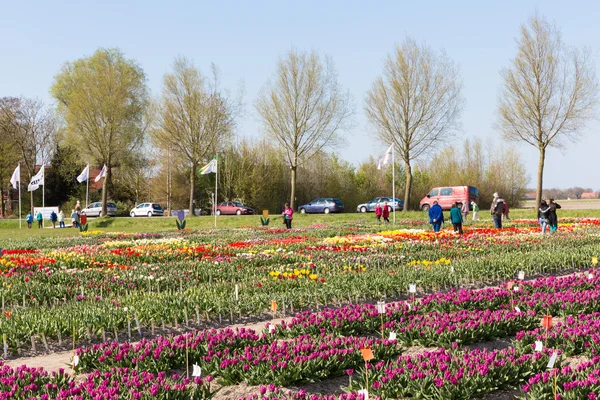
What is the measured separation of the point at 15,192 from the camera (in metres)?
65.7

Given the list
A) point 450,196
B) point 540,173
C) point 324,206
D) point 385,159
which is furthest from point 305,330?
point 324,206

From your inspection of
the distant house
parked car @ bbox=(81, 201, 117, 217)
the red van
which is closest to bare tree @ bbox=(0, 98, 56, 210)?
parked car @ bbox=(81, 201, 117, 217)

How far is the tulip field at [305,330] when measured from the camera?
502 centimetres

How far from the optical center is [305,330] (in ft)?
23.1

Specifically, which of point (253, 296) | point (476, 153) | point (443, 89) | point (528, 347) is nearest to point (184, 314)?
point (253, 296)

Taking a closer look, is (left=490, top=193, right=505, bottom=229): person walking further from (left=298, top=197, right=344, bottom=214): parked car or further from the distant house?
the distant house

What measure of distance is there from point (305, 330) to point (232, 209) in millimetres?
44316

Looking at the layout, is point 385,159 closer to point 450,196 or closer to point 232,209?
point 450,196

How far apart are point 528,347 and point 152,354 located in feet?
12.4

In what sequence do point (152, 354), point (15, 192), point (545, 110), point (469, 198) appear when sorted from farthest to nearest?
point (15, 192) < point (469, 198) < point (545, 110) < point (152, 354)

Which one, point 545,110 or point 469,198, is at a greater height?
point 545,110

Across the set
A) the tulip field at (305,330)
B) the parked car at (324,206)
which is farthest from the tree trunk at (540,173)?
the tulip field at (305,330)

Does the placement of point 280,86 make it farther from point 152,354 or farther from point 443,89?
point 152,354

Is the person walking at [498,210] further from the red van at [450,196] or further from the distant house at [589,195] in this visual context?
the distant house at [589,195]
